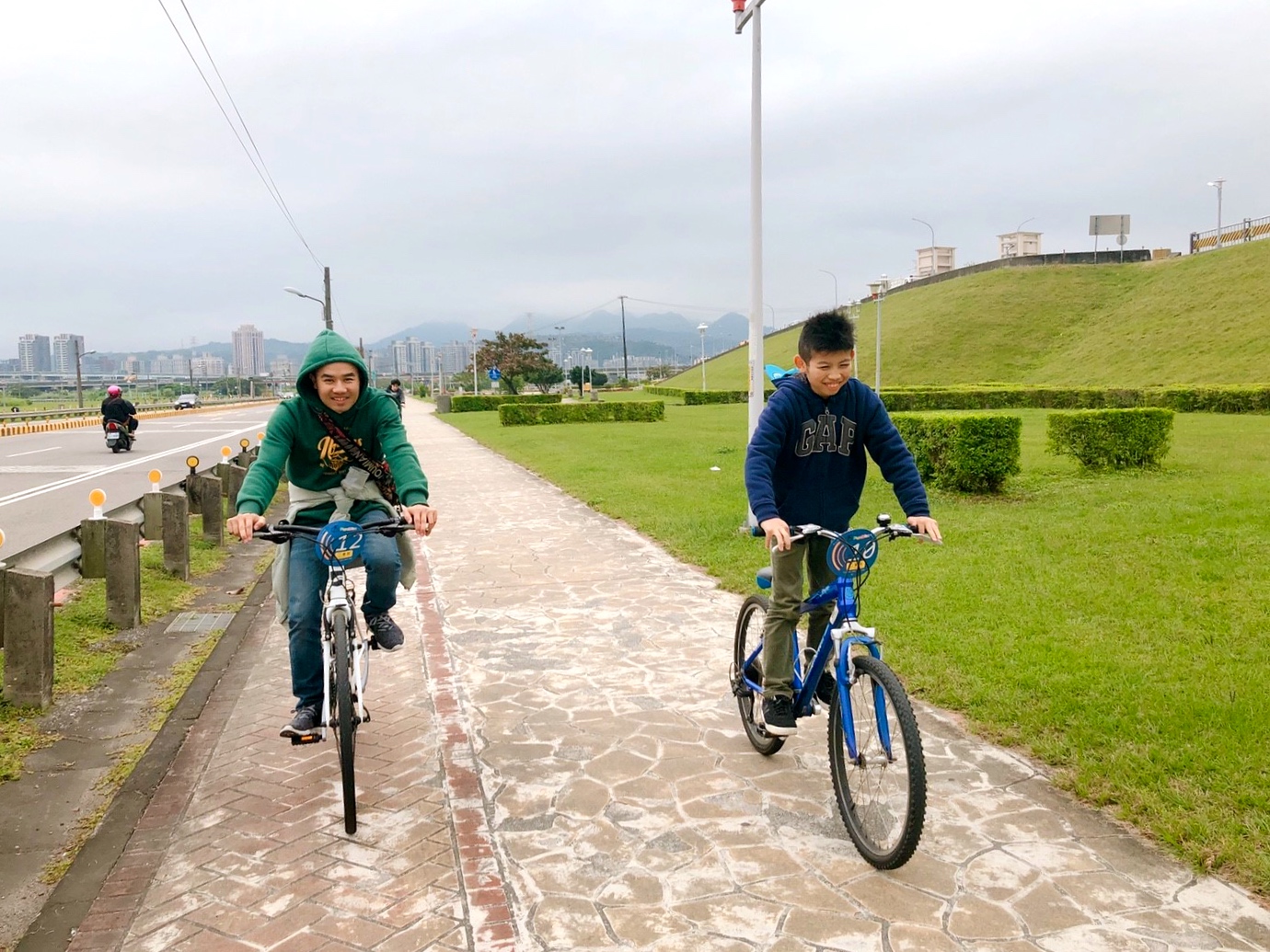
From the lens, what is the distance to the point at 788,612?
3.88 meters

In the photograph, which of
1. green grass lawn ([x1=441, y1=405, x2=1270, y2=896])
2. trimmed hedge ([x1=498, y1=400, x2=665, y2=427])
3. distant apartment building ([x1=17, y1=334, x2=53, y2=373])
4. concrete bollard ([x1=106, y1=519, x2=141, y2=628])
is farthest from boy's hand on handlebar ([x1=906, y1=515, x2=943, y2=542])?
distant apartment building ([x1=17, y1=334, x2=53, y2=373])

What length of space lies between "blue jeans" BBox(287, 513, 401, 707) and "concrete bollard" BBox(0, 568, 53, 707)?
1881 millimetres

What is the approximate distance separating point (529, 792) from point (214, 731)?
1.88 metres

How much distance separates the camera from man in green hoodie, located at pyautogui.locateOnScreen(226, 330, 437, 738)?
399 cm

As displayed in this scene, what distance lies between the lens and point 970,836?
3580 millimetres

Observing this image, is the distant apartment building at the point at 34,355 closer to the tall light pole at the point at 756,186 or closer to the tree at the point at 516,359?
the tree at the point at 516,359

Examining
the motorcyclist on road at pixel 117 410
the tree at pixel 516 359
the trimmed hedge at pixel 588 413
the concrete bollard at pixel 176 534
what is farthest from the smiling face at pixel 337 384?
the tree at pixel 516 359

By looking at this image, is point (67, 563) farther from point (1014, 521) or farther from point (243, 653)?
point (1014, 521)

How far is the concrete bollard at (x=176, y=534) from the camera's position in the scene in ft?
27.9

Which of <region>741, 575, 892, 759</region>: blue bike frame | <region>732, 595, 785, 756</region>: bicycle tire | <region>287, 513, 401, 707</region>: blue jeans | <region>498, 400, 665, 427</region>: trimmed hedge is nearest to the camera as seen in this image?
<region>741, 575, 892, 759</region>: blue bike frame

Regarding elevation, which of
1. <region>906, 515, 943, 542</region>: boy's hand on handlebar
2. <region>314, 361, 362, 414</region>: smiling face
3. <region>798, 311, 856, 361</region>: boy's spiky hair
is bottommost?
<region>906, 515, 943, 542</region>: boy's hand on handlebar

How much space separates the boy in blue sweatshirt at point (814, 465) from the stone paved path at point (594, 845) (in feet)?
2.19

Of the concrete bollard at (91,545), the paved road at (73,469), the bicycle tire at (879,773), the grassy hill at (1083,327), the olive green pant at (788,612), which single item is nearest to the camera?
the bicycle tire at (879,773)

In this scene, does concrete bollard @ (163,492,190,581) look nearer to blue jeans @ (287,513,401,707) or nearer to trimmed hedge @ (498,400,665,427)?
blue jeans @ (287,513,401,707)
